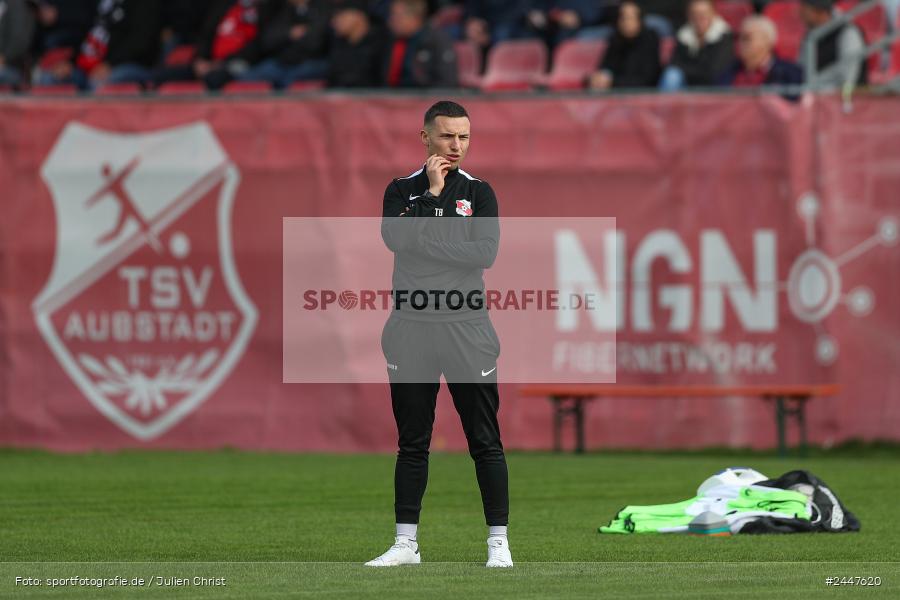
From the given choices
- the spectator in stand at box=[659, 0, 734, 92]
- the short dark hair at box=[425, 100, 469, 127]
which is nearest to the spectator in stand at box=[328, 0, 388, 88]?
the spectator in stand at box=[659, 0, 734, 92]

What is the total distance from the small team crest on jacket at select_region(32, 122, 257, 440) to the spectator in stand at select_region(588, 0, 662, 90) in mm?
4205

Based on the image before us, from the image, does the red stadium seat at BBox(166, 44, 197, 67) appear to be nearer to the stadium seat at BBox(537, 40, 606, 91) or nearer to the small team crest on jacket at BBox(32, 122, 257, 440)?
the small team crest on jacket at BBox(32, 122, 257, 440)

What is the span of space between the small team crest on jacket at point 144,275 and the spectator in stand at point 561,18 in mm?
5023

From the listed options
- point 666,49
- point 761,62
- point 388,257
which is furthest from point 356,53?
point 761,62

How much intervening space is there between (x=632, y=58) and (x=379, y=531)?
30.2ft

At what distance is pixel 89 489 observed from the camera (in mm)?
12531

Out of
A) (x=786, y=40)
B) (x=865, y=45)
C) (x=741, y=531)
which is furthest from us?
(x=786, y=40)

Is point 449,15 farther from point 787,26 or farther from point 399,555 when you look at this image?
point 399,555

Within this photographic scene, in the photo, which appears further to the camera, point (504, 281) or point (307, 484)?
point (504, 281)

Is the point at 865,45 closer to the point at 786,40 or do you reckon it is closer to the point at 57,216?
the point at 786,40

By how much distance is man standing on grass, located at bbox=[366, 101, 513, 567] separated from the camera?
7.61 metres

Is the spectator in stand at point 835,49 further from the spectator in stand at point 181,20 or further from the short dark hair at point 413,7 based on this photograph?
the spectator in stand at point 181,20

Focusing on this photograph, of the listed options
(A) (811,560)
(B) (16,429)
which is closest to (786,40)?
(B) (16,429)

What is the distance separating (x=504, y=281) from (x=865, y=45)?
14.9 feet
